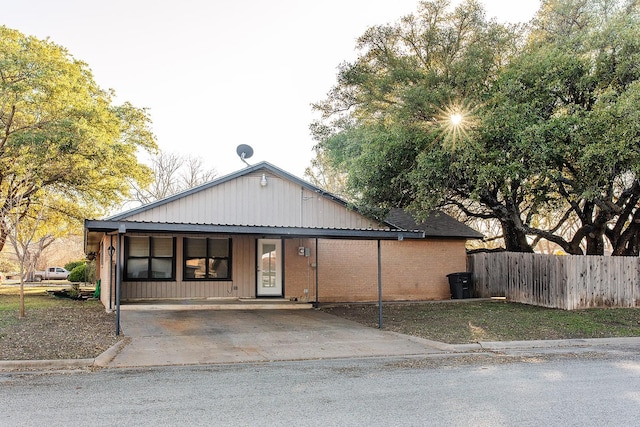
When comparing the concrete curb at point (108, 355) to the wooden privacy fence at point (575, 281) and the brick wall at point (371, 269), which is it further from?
the wooden privacy fence at point (575, 281)

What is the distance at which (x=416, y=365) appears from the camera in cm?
840

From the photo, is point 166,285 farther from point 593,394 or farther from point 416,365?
point 593,394

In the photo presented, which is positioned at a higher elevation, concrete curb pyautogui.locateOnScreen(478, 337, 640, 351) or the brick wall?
the brick wall

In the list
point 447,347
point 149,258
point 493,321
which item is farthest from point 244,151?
point 493,321

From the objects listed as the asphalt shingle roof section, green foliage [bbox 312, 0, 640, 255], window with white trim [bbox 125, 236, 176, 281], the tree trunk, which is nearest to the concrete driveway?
window with white trim [bbox 125, 236, 176, 281]

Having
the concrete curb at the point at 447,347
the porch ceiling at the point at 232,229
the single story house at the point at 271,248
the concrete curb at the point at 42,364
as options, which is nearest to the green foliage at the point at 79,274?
the single story house at the point at 271,248

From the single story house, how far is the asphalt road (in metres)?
4.09

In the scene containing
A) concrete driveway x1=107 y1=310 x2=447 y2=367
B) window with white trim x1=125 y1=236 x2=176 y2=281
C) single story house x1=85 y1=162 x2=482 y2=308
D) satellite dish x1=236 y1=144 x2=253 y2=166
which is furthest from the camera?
window with white trim x1=125 y1=236 x2=176 y2=281

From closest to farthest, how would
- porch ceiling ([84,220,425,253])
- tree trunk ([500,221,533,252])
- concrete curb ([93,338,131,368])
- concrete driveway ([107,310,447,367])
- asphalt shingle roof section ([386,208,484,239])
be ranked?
1. concrete curb ([93,338,131,368])
2. concrete driveway ([107,310,447,367])
3. porch ceiling ([84,220,425,253])
4. asphalt shingle roof section ([386,208,484,239])
5. tree trunk ([500,221,533,252])

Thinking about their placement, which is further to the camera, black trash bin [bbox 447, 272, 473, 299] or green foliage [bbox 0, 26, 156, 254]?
black trash bin [bbox 447, 272, 473, 299]

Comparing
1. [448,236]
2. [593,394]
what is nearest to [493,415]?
[593,394]

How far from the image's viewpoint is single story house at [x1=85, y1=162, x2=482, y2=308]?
13234mm

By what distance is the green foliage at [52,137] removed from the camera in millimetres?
17988

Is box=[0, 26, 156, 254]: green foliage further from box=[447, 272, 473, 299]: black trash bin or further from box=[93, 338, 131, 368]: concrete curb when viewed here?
box=[447, 272, 473, 299]: black trash bin
